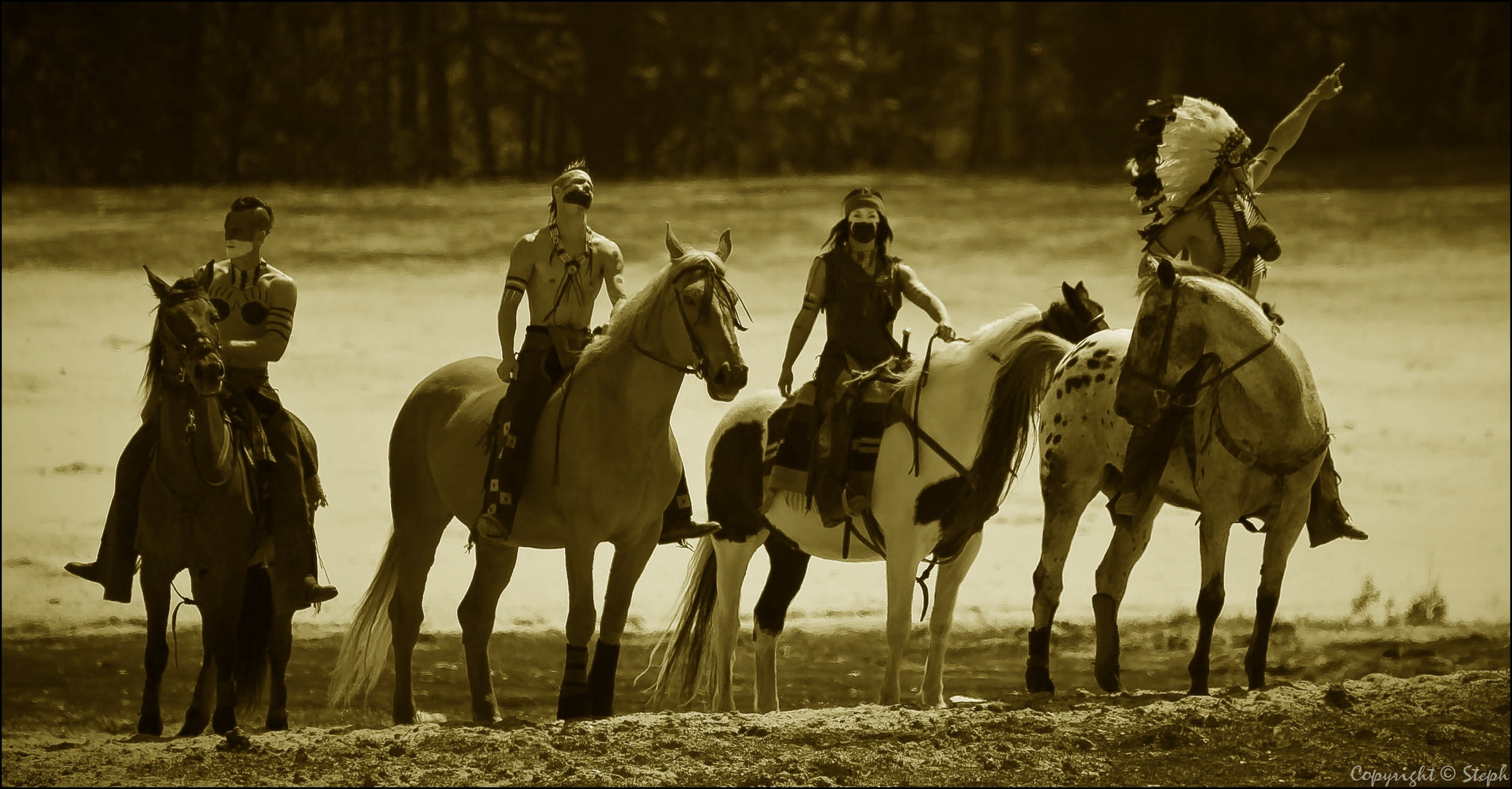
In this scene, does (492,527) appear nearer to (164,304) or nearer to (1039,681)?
(164,304)

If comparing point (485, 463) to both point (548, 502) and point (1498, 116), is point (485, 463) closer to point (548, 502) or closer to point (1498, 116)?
point (548, 502)

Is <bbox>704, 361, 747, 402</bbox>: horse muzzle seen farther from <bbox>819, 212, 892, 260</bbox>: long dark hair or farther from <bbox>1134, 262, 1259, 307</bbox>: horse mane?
<bbox>1134, 262, 1259, 307</bbox>: horse mane

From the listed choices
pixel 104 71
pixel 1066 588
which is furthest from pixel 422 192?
pixel 1066 588

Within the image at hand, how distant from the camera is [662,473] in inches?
316

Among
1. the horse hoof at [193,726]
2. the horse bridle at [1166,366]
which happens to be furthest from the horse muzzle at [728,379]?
the horse hoof at [193,726]

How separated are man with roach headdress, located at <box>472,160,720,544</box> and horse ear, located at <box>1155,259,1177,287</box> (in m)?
2.00

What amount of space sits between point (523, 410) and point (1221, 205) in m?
2.93

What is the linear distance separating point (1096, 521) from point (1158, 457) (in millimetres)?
6049

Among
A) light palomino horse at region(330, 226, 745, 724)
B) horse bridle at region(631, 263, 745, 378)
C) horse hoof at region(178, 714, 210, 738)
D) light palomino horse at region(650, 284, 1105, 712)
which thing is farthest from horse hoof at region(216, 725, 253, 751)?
light palomino horse at region(650, 284, 1105, 712)

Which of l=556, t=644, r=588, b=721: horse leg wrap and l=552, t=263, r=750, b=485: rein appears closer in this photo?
l=552, t=263, r=750, b=485: rein

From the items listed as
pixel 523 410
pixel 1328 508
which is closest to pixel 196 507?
pixel 523 410

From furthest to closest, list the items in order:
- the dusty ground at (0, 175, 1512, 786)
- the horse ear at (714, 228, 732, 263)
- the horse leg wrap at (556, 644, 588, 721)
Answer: the horse leg wrap at (556, 644, 588, 721) → the horse ear at (714, 228, 732, 263) → the dusty ground at (0, 175, 1512, 786)

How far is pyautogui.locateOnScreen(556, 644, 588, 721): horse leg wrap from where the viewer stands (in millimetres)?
8062

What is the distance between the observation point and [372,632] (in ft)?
29.3
